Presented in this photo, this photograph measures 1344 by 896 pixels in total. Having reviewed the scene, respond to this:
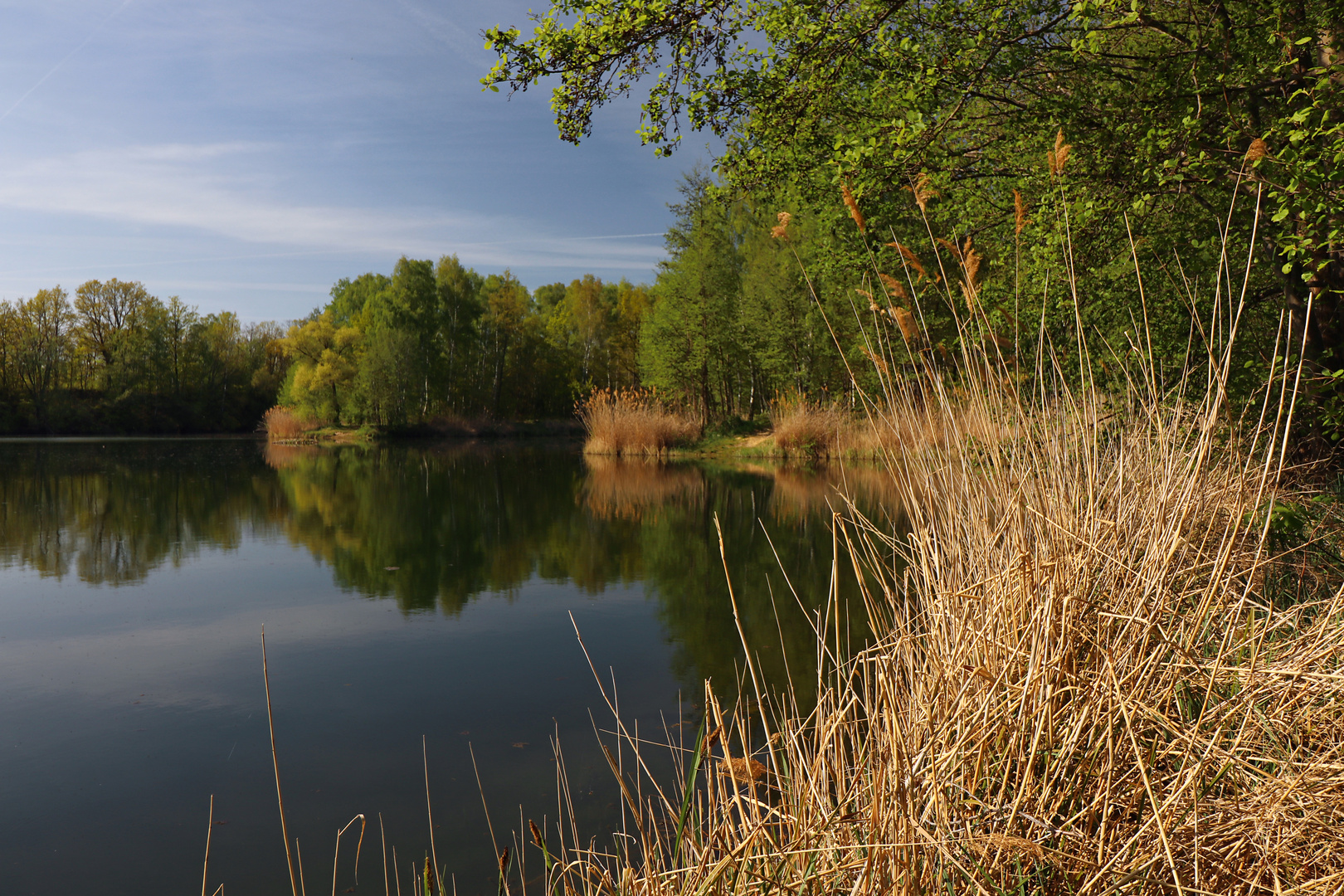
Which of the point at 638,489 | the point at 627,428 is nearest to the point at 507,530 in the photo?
the point at 638,489

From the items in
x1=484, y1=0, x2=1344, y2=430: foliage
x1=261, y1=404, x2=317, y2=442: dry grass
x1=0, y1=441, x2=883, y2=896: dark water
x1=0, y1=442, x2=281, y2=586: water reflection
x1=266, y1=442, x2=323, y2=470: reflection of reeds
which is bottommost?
x1=0, y1=441, x2=883, y2=896: dark water

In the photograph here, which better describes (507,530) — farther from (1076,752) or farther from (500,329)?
(500,329)

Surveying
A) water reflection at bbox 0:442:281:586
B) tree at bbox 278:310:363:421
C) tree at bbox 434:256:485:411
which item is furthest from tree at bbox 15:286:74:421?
water reflection at bbox 0:442:281:586

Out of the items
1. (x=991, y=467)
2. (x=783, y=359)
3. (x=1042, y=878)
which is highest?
(x=783, y=359)

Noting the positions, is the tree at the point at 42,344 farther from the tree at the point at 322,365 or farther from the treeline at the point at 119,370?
the tree at the point at 322,365

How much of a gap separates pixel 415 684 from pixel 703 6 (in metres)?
3.85

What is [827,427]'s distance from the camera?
16531 millimetres

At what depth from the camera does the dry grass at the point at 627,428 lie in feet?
62.2

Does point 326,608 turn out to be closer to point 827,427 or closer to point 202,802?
point 202,802

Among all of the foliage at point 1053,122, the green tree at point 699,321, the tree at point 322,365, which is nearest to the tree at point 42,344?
the tree at point 322,365

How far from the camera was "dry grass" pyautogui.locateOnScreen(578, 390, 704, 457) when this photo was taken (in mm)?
18953

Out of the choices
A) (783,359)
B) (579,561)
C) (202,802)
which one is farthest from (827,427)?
(202,802)

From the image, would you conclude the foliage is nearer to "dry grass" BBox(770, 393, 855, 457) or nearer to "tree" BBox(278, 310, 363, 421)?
"dry grass" BBox(770, 393, 855, 457)

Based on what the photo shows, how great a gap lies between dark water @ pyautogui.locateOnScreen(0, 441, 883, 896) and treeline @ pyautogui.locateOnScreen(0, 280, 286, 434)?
3051 cm
